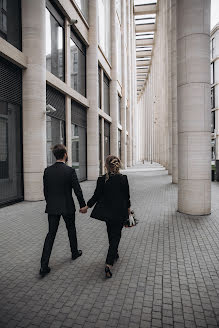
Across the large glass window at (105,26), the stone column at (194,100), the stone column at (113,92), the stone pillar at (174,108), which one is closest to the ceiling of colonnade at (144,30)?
the stone column at (113,92)

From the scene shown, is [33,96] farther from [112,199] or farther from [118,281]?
[118,281]

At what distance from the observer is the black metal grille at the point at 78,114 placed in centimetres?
1502

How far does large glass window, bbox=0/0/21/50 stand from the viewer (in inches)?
356

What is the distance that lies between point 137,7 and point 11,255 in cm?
5031

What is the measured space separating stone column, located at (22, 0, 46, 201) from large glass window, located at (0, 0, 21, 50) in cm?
25

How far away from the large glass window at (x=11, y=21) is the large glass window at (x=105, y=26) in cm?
1258

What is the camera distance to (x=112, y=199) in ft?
12.5

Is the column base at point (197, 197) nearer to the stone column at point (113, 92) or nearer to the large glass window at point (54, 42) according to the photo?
the large glass window at point (54, 42)

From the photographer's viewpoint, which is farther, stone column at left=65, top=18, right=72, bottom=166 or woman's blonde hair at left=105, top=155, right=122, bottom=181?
stone column at left=65, top=18, right=72, bottom=166

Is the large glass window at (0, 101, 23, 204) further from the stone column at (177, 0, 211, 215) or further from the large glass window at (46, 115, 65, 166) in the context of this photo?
the stone column at (177, 0, 211, 215)

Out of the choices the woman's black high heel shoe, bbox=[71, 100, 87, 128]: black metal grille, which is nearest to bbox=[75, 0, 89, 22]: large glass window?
bbox=[71, 100, 87, 128]: black metal grille

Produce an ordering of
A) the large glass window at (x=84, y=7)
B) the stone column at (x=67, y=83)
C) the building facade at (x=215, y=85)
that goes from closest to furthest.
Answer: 1. the stone column at (x=67, y=83)
2. the large glass window at (x=84, y=7)
3. the building facade at (x=215, y=85)

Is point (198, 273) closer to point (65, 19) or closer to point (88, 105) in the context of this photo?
point (65, 19)

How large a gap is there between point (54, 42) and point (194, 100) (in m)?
8.65
